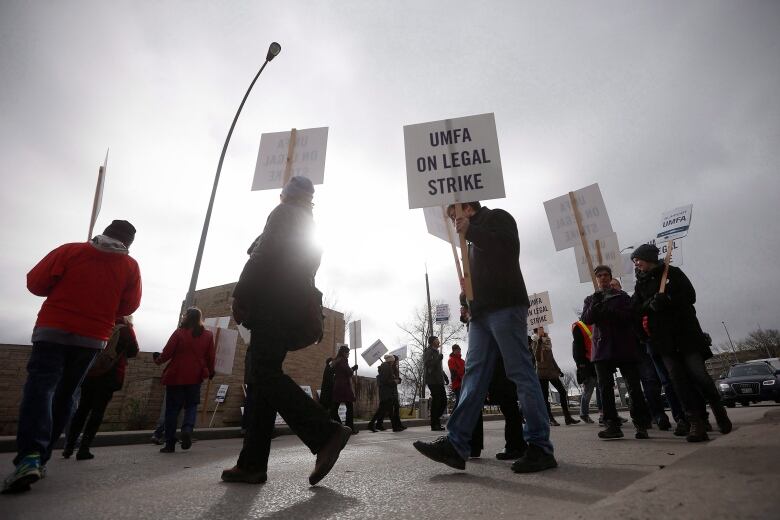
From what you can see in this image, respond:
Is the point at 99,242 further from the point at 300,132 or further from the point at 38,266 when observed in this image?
the point at 300,132

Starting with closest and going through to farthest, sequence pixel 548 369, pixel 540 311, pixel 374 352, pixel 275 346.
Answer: pixel 275 346 < pixel 548 369 < pixel 540 311 < pixel 374 352

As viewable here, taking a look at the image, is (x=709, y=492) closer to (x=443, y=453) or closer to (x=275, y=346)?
(x=443, y=453)

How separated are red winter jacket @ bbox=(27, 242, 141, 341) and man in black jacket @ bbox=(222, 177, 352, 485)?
125 cm

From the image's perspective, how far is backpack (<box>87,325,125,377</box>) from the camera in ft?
16.6

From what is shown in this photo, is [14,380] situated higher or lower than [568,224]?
lower

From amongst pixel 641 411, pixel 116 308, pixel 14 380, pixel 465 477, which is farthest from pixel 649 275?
pixel 14 380

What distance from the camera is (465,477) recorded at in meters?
2.69

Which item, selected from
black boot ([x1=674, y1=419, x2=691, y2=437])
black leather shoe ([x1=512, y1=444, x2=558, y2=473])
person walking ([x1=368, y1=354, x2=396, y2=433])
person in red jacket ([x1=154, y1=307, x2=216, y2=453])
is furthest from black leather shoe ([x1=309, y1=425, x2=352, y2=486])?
person walking ([x1=368, y1=354, x2=396, y2=433])

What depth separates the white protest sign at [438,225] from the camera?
14.3ft

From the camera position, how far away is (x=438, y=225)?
4.66 meters

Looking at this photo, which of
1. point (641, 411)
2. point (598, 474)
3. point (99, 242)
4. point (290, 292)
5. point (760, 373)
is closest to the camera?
point (598, 474)

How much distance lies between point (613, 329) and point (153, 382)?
37.4 ft

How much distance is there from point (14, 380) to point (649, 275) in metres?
12.8

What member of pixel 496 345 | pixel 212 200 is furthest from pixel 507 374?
pixel 212 200
